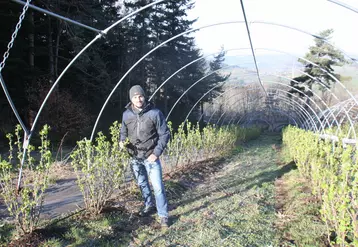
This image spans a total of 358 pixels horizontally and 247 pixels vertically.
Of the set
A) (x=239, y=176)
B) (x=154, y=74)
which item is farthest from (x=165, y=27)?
(x=239, y=176)

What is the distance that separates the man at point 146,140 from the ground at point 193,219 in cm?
32

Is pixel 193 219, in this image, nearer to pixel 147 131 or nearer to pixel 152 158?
pixel 152 158

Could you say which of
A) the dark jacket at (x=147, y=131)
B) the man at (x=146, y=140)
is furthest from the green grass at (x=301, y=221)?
the dark jacket at (x=147, y=131)

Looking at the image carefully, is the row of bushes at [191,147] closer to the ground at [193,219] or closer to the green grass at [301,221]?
the ground at [193,219]

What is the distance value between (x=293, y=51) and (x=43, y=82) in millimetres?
10662

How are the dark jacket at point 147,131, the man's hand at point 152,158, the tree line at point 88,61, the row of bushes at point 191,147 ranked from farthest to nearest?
the tree line at point 88,61, the row of bushes at point 191,147, the dark jacket at point 147,131, the man's hand at point 152,158

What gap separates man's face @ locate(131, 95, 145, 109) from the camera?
3416 mm

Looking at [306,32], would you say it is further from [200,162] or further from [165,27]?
[165,27]

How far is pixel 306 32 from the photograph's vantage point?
13.8 feet

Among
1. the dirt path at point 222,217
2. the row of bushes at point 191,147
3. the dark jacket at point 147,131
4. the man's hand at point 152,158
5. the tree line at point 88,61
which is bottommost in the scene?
the dirt path at point 222,217

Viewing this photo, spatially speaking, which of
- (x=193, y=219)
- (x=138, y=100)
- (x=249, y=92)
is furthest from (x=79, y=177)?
(x=249, y=92)

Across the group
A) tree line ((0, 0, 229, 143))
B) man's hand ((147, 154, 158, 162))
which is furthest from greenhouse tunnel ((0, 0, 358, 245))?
man's hand ((147, 154, 158, 162))

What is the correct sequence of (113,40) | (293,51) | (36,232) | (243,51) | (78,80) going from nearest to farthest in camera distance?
1. (36,232)
2. (293,51)
3. (243,51)
4. (78,80)
5. (113,40)

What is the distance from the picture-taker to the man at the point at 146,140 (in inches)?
134
